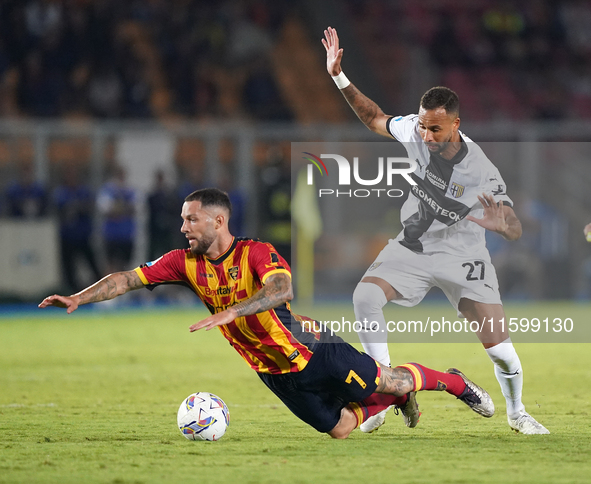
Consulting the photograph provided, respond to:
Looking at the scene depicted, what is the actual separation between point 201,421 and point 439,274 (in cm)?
183

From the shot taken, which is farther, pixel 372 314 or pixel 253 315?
pixel 372 314

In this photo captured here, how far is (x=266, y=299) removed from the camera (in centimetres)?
525

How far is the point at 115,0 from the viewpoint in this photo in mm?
19859

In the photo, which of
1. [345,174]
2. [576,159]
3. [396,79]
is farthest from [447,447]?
[396,79]

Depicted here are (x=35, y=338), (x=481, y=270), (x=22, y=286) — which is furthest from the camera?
(x=22, y=286)

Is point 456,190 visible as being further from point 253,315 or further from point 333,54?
point 253,315

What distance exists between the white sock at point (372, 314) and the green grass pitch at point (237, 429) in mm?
557

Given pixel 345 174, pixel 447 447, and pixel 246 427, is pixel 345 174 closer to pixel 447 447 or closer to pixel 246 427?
pixel 246 427

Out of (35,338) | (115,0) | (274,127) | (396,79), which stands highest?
(115,0)

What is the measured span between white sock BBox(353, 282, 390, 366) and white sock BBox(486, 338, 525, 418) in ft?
2.32

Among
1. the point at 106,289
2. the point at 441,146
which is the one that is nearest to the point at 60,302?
the point at 106,289

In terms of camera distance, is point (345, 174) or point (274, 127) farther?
point (274, 127)

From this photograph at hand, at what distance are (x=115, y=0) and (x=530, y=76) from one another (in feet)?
31.2

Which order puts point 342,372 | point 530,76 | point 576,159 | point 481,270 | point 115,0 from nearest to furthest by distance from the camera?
point 342,372
point 481,270
point 576,159
point 115,0
point 530,76
